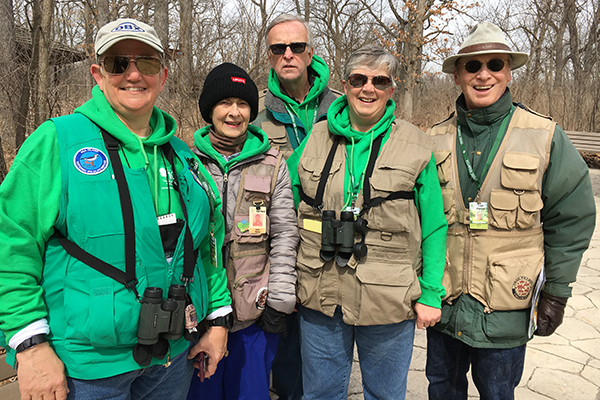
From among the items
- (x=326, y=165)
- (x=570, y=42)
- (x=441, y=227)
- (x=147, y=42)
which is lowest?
(x=441, y=227)

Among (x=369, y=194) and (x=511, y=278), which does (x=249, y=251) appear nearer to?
(x=369, y=194)

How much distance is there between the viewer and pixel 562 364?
3850mm

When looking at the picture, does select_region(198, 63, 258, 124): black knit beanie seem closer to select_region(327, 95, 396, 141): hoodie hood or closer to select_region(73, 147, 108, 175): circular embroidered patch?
select_region(327, 95, 396, 141): hoodie hood

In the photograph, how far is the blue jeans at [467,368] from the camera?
2281 mm

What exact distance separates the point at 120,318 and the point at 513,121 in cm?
223

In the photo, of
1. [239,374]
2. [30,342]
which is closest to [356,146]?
[239,374]

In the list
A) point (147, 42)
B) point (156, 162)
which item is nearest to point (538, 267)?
point (156, 162)

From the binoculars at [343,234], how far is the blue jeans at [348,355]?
351mm

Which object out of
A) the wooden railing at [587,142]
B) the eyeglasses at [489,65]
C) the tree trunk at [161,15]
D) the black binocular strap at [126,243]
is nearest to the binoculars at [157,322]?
the black binocular strap at [126,243]

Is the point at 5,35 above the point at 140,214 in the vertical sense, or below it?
above

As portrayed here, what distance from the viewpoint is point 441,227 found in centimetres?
220

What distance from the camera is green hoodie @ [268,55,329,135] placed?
3.05 meters

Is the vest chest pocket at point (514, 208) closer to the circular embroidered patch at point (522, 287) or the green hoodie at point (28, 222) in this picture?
the circular embroidered patch at point (522, 287)

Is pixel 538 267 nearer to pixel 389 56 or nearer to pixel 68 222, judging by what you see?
pixel 389 56
